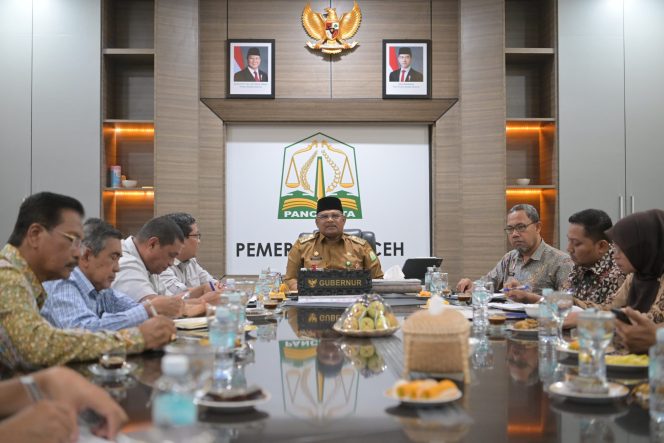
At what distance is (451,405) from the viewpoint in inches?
57.3

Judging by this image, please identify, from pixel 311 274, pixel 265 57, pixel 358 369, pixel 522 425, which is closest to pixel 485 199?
pixel 265 57

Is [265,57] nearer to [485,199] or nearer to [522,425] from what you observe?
[485,199]

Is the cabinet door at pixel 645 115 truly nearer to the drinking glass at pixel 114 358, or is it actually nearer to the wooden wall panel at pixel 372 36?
the wooden wall panel at pixel 372 36

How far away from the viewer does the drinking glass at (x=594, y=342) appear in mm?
1525

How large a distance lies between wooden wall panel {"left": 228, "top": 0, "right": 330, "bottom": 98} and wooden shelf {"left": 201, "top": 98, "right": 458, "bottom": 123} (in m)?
0.12

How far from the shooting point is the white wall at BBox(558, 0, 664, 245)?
6.46 metres

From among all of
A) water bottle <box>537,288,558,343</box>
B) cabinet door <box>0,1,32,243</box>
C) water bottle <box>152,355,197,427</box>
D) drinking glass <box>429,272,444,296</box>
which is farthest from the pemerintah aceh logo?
water bottle <box>152,355,197,427</box>

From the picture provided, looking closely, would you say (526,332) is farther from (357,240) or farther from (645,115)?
(645,115)

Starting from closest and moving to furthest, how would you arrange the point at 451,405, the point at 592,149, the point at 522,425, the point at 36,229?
the point at 522,425 → the point at 451,405 → the point at 36,229 → the point at 592,149

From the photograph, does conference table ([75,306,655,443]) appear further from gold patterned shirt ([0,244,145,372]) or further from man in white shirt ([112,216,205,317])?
man in white shirt ([112,216,205,317])

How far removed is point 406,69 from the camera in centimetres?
662

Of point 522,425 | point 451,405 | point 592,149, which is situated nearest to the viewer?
point 522,425

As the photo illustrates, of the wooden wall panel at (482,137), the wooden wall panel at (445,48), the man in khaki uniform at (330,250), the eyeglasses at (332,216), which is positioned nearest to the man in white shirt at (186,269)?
the man in khaki uniform at (330,250)

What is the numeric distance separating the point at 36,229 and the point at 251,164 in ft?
15.6
